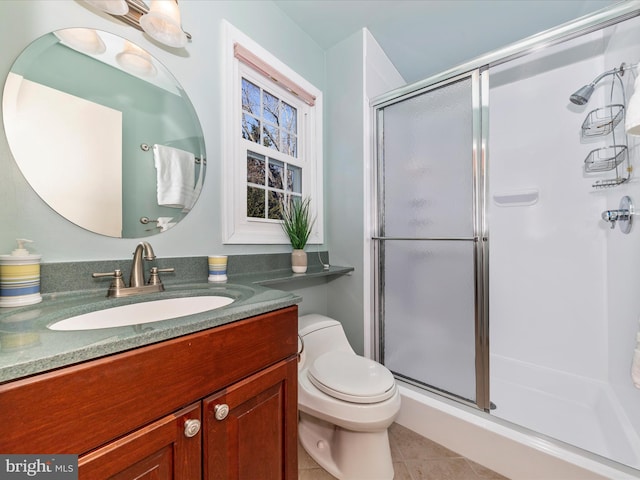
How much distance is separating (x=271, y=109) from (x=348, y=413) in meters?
1.65

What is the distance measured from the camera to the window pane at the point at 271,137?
1.55m

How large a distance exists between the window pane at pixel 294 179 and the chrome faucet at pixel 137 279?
927 millimetres

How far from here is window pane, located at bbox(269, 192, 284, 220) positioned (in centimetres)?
156

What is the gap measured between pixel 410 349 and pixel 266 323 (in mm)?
1310

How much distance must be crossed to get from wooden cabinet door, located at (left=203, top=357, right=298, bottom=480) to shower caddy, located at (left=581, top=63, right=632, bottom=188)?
6.55 ft

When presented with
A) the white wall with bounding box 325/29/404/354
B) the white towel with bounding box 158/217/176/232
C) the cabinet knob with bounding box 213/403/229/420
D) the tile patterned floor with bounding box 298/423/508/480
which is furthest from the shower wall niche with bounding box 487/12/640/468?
the white towel with bounding box 158/217/176/232

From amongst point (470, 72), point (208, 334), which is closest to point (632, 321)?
point (470, 72)

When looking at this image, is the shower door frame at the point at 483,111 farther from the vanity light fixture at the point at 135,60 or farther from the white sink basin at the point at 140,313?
the vanity light fixture at the point at 135,60

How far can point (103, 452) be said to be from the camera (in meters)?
0.46

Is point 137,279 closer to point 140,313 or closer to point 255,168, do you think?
point 140,313

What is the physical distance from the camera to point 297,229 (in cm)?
159

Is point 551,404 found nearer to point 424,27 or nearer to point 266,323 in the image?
point 266,323

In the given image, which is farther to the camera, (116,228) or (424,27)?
(424,27)

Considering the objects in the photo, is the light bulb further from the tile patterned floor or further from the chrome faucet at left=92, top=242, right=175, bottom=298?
the tile patterned floor
